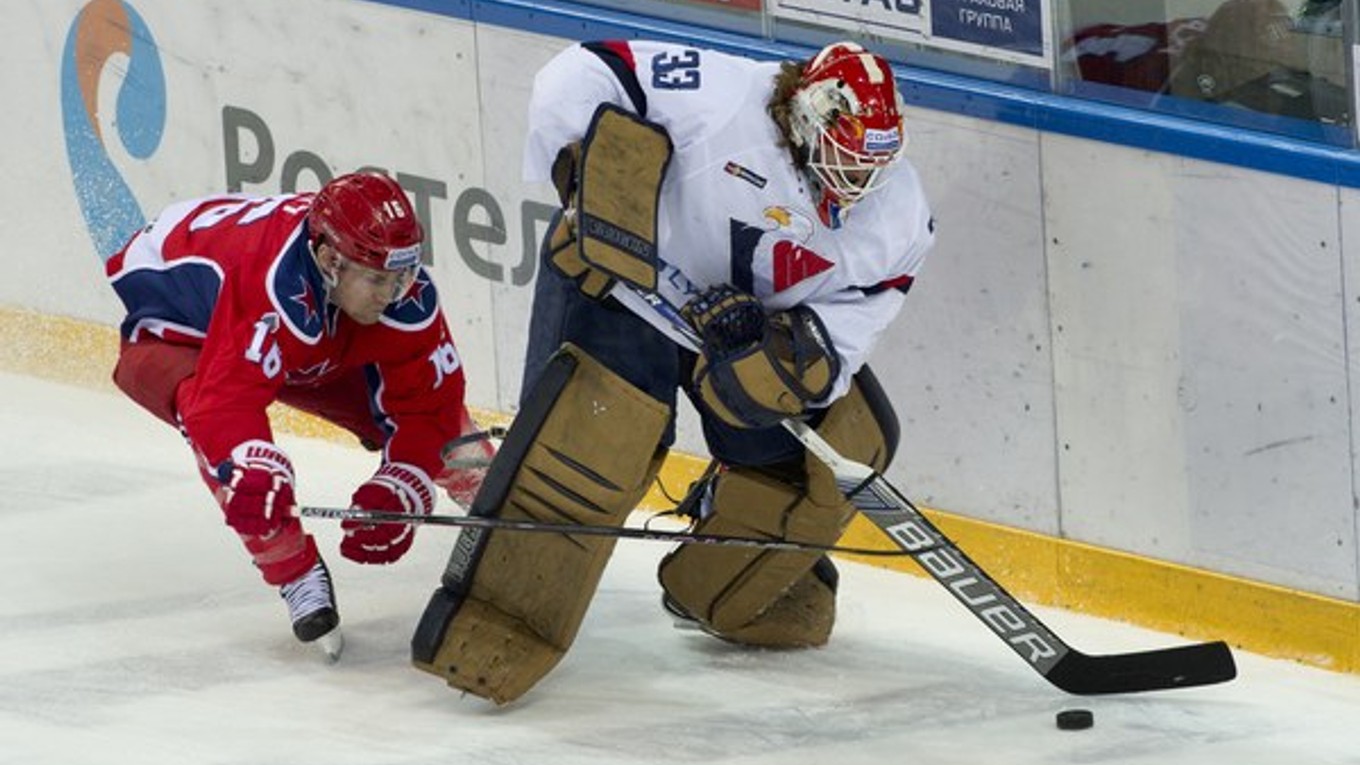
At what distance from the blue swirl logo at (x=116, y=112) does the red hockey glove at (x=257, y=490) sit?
2060mm

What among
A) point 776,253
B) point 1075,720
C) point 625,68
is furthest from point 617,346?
point 1075,720

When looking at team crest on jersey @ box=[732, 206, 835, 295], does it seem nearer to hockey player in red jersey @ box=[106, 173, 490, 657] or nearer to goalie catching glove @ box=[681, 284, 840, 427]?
goalie catching glove @ box=[681, 284, 840, 427]

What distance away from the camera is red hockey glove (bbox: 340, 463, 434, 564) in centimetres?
604

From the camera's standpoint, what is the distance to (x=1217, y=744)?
555cm

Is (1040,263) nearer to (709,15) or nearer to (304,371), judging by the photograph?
(709,15)

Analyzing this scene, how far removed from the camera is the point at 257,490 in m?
5.68

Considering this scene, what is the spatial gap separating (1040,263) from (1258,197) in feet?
1.56

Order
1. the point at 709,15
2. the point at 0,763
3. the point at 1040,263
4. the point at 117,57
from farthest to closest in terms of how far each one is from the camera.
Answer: the point at 117,57 < the point at 709,15 < the point at 1040,263 < the point at 0,763

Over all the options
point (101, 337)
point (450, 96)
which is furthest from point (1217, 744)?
point (101, 337)

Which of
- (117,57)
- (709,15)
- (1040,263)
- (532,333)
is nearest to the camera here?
(532,333)

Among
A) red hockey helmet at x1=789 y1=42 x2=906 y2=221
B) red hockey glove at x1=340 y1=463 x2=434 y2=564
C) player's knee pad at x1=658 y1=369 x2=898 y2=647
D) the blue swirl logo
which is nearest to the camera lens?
red hockey helmet at x1=789 y1=42 x2=906 y2=221

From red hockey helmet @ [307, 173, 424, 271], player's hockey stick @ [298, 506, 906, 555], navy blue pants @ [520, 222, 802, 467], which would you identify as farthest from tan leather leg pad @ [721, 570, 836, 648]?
red hockey helmet @ [307, 173, 424, 271]

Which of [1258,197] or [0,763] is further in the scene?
[1258,197]

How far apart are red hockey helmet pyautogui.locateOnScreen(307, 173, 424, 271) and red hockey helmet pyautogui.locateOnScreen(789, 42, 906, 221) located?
0.70 m
